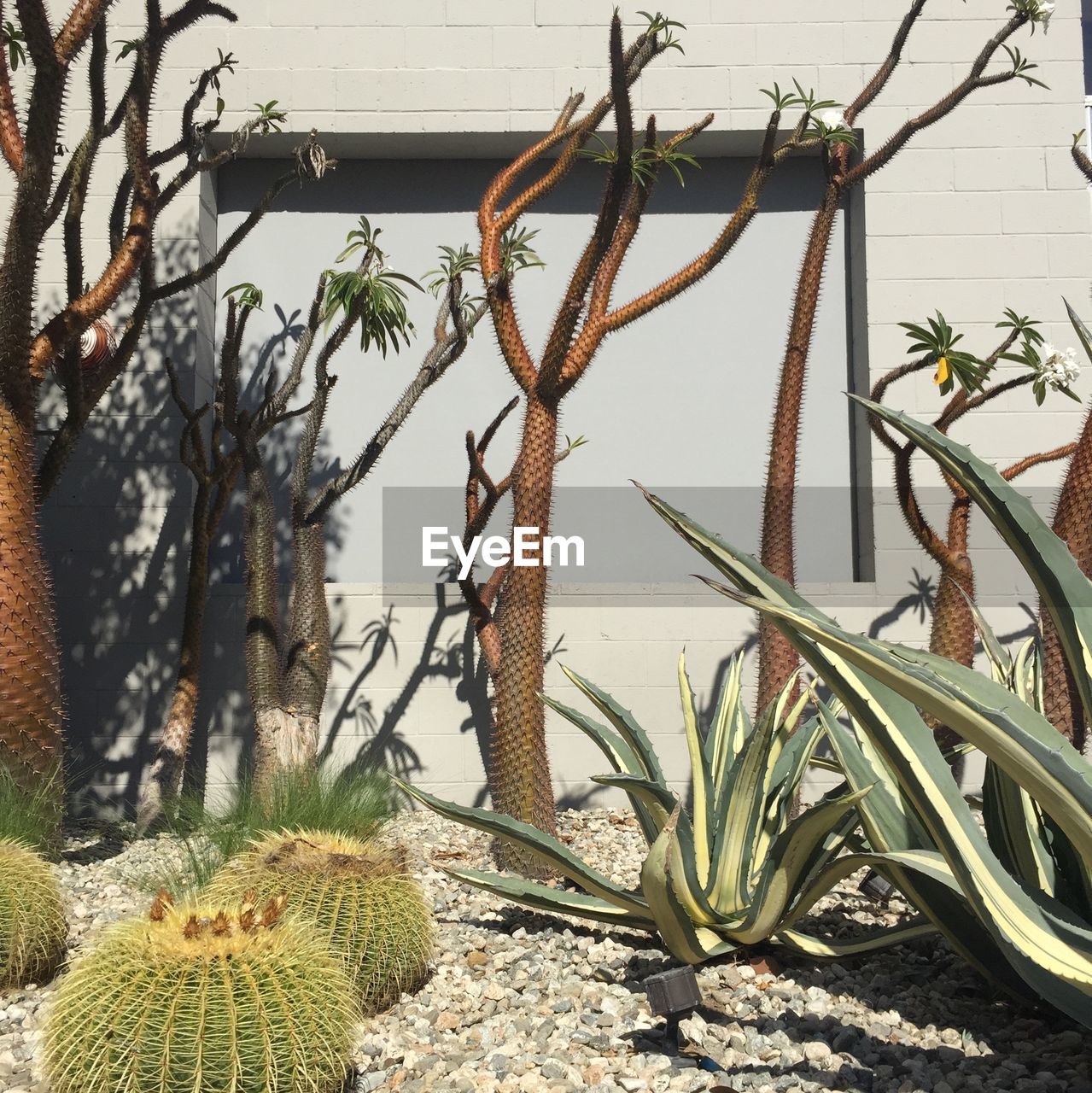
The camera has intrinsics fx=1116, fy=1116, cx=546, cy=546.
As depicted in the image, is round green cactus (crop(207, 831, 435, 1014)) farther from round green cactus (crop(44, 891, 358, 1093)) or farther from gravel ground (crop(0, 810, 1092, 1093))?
round green cactus (crop(44, 891, 358, 1093))

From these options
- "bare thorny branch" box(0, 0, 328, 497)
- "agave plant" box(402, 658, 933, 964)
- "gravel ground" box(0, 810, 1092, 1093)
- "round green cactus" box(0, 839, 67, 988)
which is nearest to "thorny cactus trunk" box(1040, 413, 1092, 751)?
"gravel ground" box(0, 810, 1092, 1093)

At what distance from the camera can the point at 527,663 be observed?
410cm

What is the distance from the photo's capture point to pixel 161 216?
19.4ft

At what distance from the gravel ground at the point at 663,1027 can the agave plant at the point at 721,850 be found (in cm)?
12

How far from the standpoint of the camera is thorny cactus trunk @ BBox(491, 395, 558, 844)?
13.3 feet

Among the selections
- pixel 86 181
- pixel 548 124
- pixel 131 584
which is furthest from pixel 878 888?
pixel 548 124

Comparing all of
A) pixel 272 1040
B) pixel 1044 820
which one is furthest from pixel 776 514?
pixel 272 1040

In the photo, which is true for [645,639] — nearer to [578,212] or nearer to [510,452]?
[510,452]

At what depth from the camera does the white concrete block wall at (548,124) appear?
5.65 meters

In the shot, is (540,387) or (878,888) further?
(540,387)

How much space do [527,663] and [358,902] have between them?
55.4 inches

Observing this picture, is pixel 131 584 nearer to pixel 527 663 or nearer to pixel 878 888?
pixel 527 663

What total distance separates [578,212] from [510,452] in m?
1.42

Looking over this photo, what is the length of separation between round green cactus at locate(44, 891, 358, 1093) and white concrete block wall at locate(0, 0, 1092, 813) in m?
3.37
